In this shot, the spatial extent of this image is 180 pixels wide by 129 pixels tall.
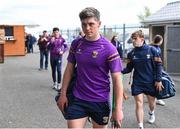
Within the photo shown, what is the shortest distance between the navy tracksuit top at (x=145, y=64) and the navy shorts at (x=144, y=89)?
60mm

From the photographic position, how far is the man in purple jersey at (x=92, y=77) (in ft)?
14.7

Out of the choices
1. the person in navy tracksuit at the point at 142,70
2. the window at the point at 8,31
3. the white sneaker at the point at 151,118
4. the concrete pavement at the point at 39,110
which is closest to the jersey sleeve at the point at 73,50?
the person in navy tracksuit at the point at 142,70

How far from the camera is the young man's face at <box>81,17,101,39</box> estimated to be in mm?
4449

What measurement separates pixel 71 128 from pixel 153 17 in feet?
56.7

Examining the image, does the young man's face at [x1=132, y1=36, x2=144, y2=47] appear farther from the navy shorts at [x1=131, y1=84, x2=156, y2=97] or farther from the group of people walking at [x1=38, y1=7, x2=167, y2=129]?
the group of people walking at [x1=38, y1=7, x2=167, y2=129]

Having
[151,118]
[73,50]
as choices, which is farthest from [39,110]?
[73,50]

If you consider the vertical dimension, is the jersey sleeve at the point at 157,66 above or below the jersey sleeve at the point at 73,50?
below

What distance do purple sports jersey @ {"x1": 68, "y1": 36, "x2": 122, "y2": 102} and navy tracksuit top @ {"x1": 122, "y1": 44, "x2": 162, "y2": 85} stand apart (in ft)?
9.22

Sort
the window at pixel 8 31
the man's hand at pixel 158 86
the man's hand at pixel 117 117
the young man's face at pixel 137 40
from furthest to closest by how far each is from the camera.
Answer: the window at pixel 8 31
the man's hand at pixel 158 86
the young man's face at pixel 137 40
the man's hand at pixel 117 117

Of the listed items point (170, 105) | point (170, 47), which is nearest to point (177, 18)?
point (170, 47)

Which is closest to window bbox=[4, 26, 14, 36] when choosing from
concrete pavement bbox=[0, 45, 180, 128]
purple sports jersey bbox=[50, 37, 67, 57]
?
concrete pavement bbox=[0, 45, 180, 128]

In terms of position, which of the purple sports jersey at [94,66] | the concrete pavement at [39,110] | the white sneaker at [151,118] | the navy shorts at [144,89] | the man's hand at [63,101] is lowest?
the concrete pavement at [39,110]

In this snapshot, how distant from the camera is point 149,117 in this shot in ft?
27.5

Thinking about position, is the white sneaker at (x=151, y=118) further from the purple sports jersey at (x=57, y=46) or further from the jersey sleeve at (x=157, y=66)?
the purple sports jersey at (x=57, y=46)
